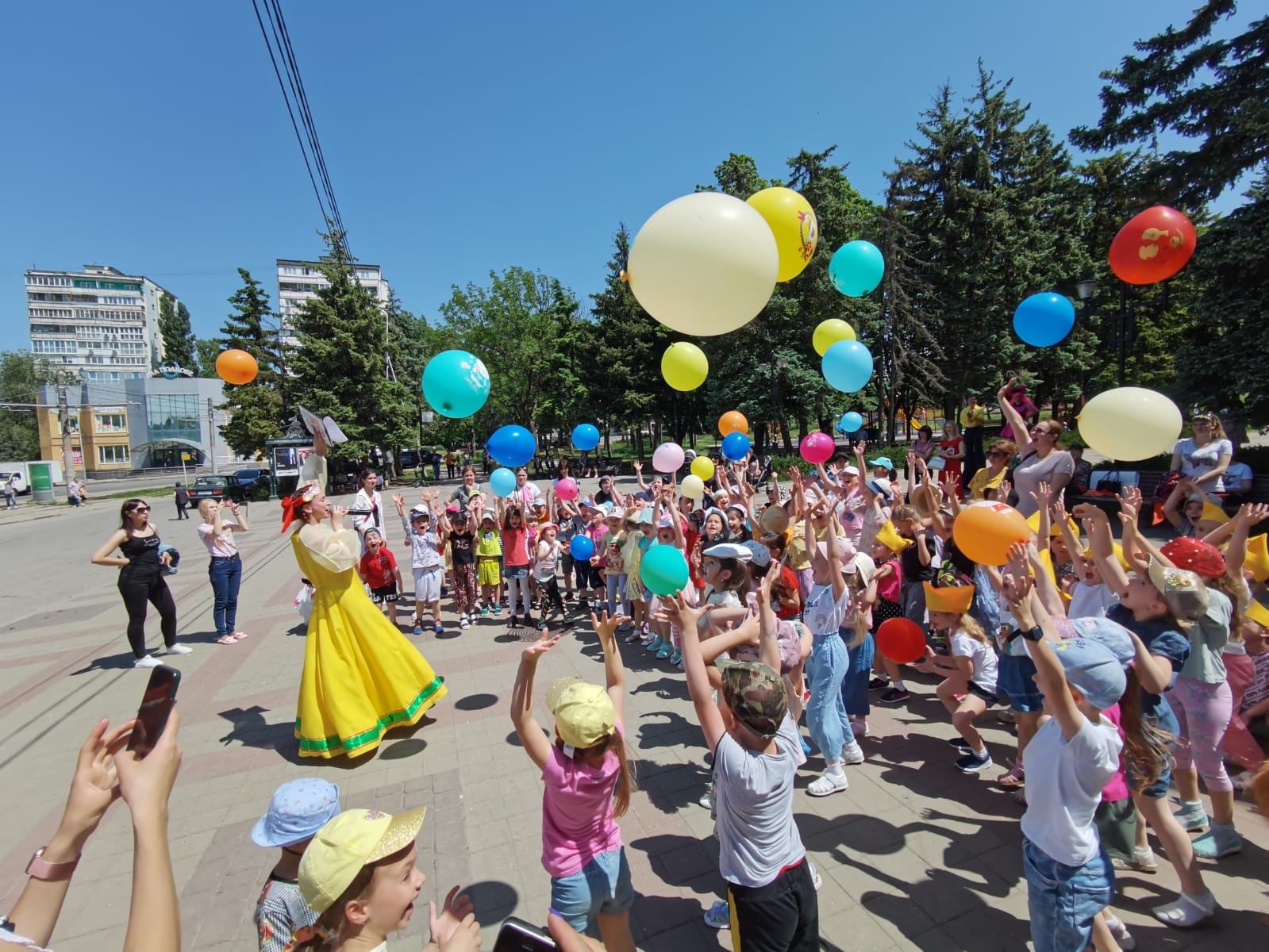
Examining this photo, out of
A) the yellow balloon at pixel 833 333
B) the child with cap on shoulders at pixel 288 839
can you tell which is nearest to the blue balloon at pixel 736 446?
the yellow balloon at pixel 833 333

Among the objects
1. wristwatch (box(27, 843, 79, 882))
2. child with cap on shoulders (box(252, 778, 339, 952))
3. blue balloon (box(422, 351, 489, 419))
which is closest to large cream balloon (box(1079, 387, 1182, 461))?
blue balloon (box(422, 351, 489, 419))

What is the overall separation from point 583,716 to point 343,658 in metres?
3.39

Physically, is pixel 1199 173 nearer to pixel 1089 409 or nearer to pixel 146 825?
pixel 1089 409

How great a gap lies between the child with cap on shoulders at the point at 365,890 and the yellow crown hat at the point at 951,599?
12.6ft

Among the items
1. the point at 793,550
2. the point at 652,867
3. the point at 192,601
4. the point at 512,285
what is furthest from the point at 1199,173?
the point at 512,285

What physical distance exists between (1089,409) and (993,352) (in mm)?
22569

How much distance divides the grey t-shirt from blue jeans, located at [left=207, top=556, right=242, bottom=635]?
7.67m

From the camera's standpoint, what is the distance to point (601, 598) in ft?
28.0

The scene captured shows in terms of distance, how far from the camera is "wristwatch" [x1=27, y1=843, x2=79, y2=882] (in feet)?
4.41

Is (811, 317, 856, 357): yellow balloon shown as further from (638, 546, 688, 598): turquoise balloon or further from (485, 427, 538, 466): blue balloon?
(638, 546, 688, 598): turquoise balloon

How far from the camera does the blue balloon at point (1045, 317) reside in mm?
6109

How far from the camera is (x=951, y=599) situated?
Result: 4.38 meters

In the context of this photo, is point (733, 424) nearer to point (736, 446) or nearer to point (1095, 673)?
point (736, 446)

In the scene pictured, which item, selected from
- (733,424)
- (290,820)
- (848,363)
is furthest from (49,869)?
(733,424)
